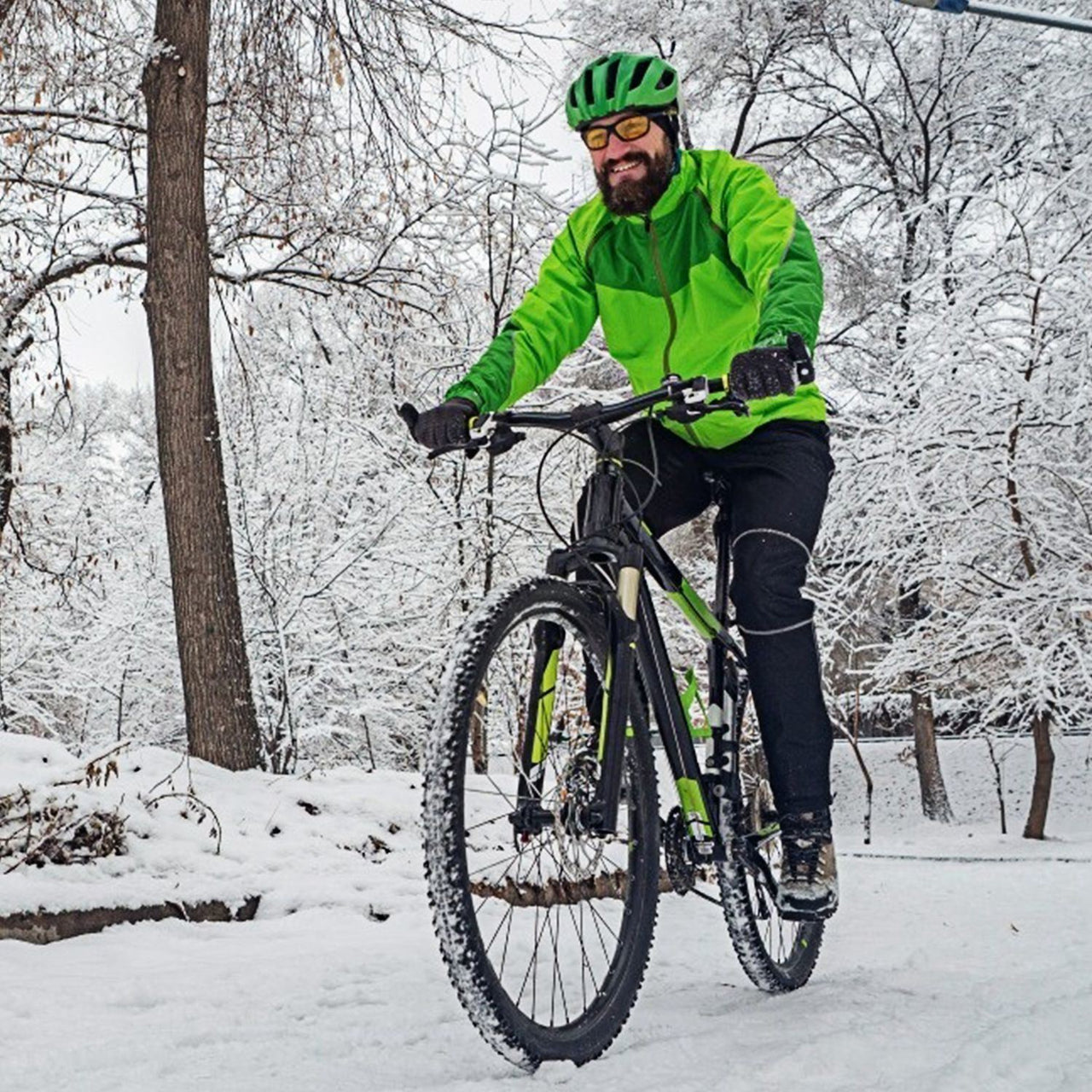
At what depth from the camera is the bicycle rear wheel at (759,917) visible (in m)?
2.85

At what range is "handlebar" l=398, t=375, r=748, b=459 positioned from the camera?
92.4 inches

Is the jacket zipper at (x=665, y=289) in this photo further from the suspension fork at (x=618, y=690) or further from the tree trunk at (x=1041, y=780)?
the tree trunk at (x=1041, y=780)

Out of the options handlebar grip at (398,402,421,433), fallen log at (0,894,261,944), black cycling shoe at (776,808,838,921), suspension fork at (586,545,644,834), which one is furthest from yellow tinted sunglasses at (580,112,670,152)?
fallen log at (0,894,261,944)

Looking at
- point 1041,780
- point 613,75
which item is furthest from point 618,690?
point 1041,780

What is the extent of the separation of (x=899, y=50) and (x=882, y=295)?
355 centimetres

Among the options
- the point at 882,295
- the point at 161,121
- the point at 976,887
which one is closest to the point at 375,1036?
the point at 976,887

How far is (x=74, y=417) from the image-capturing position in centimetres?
987

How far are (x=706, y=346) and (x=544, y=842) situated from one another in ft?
4.18

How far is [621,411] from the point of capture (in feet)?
7.91

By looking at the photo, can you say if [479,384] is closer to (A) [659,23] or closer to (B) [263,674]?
(B) [263,674]

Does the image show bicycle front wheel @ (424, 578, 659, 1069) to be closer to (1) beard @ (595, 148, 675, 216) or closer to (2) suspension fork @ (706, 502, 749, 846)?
(2) suspension fork @ (706, 502, 749, 846)

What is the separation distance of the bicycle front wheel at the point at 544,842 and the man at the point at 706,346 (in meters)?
0.44

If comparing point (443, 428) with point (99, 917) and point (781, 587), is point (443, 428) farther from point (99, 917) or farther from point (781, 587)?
point (99, 917)

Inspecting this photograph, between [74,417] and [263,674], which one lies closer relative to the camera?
[74,417]
